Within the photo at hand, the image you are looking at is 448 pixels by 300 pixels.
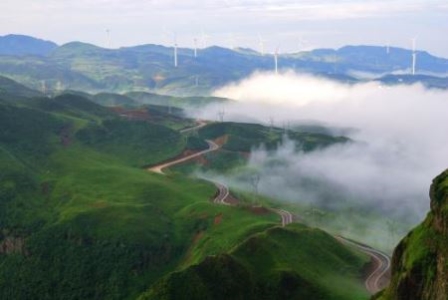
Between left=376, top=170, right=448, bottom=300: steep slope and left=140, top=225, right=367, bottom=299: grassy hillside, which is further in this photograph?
left=140, top=225, right=367, bottom=299: grassy hillside

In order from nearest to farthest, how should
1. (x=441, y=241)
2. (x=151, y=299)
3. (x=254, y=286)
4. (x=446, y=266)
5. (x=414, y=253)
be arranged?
1. (x=446, y=266)
2. (x=441, y=241)
3. (x=414, y=253)
4. (x=151, y=299)
5. (x=254, y=286)

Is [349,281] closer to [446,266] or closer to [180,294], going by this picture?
[180,294]

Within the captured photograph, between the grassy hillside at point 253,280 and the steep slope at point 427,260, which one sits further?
the grassy hillside at point 253,280

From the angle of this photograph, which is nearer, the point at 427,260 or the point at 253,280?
the point at 427,260

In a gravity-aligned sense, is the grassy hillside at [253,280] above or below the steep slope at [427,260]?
below

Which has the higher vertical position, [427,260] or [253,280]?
[427,260]

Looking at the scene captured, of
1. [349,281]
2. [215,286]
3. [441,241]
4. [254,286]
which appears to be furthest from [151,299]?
[441,241]

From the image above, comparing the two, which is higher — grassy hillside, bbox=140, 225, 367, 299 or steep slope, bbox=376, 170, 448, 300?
steep slope, bbox=376, 170, 448, 300

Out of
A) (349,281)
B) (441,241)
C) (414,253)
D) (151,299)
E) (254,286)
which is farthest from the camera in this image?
(349,281)
